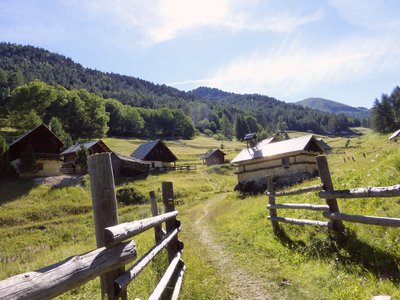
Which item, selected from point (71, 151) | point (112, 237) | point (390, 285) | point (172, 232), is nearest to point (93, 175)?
point (112, 237)

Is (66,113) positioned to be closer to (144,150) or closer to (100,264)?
(144,150)

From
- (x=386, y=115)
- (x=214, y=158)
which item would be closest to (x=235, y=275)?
(x=214, y=158)

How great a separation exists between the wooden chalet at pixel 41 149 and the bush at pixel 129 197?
1547 cm

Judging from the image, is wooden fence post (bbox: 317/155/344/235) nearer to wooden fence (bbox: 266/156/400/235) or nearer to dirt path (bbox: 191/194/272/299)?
wooden fence (bbox: 266/156/400/235)

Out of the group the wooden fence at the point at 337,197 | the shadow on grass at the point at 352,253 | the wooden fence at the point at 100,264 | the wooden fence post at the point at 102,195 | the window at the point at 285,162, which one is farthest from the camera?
the window at the point at 285,162

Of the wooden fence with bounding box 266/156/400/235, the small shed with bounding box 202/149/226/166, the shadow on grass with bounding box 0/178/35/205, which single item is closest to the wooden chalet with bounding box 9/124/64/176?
the shadow on grass with bounding box 0/178/35/205

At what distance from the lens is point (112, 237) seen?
312 centimetres

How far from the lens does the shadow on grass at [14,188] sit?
112ft

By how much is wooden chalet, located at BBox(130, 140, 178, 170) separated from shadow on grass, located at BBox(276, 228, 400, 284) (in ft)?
179

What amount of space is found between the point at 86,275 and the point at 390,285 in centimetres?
514

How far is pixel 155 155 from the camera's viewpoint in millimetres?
64250

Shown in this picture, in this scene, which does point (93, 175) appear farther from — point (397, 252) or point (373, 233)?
point (373, 233)

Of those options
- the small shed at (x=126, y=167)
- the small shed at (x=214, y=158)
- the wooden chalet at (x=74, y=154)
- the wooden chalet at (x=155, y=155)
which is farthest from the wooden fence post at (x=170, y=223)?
the small shed at (x=214, y=158)

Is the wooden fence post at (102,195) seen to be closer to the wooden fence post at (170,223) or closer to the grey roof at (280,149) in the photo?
the wooden fence post at (170,223)
